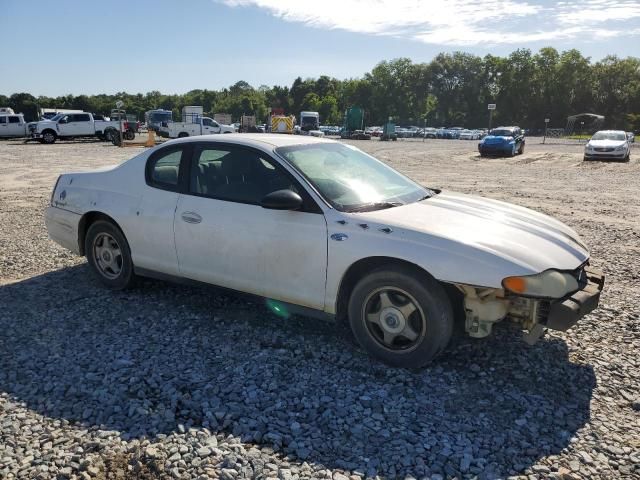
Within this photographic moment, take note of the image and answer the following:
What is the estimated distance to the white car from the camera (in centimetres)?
2222

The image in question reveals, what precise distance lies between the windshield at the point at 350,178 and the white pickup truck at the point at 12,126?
1487 inches

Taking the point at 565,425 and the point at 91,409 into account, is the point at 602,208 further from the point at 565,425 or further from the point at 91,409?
the point at 91,409

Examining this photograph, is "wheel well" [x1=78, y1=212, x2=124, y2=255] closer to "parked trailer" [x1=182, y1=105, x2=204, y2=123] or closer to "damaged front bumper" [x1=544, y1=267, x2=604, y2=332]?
"damaged front bumper" [x1=544, y1=267, x2=604, y2=332]

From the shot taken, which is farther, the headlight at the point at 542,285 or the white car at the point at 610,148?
the white car at the point at 610,148

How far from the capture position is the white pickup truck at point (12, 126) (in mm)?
35125

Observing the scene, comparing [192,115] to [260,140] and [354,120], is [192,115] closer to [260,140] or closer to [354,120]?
[354,120]

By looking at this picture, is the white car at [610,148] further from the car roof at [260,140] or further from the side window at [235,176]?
the side window at [235,176]

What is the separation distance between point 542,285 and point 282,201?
5.88ft

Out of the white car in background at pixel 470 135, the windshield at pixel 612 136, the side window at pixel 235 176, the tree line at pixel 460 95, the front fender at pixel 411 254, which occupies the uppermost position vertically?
the tree line at pixel 460 95

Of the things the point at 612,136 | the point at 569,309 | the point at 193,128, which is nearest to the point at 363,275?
the point at 569,309

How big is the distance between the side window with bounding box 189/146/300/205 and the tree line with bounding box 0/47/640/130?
8310 cm

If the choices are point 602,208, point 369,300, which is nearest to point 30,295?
point 369,300

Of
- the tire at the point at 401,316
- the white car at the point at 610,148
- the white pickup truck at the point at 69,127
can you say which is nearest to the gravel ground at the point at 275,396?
the tire at the point at 401,316

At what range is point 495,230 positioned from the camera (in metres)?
3.62
